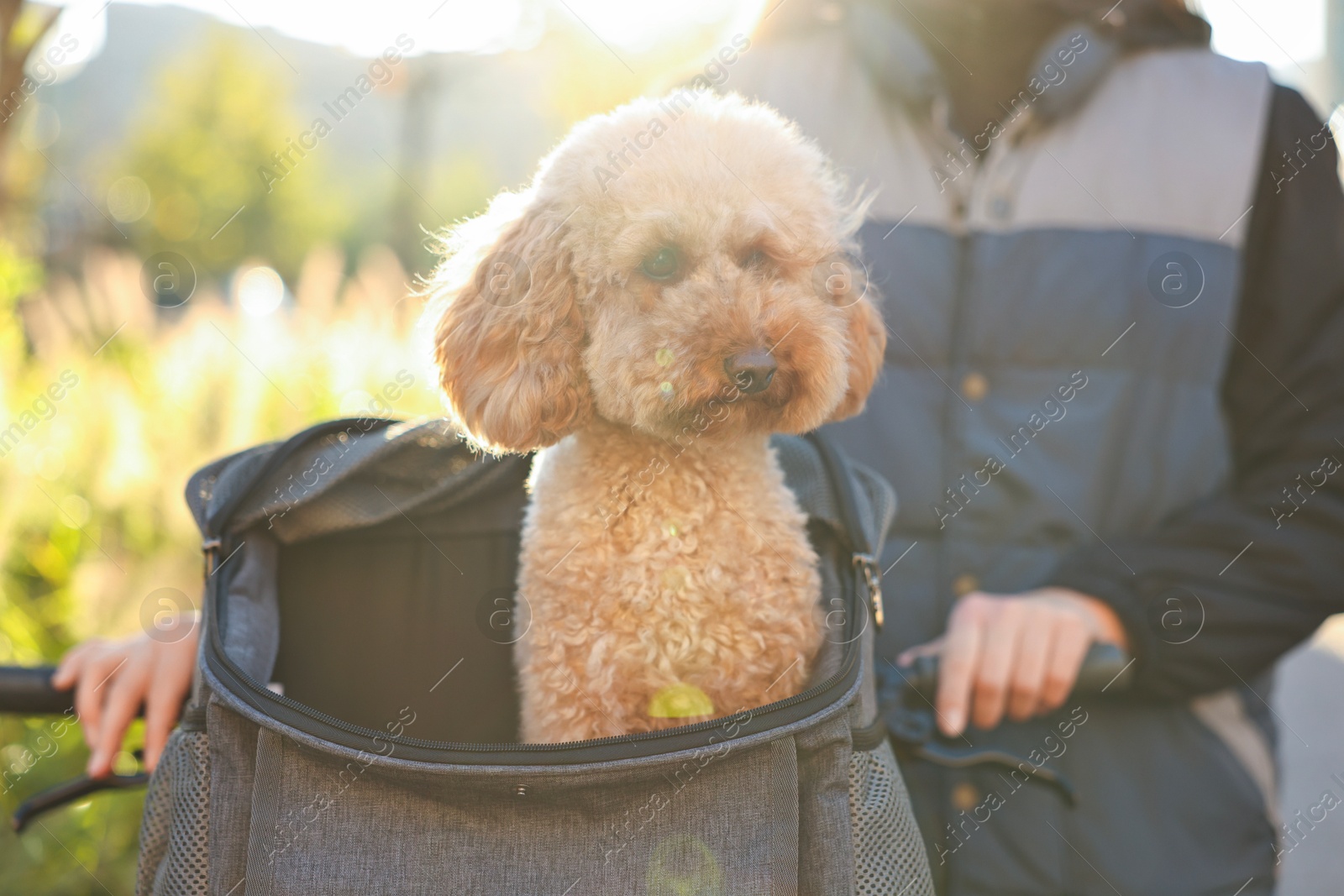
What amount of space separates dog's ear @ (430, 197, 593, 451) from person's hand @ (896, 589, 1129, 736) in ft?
2.29

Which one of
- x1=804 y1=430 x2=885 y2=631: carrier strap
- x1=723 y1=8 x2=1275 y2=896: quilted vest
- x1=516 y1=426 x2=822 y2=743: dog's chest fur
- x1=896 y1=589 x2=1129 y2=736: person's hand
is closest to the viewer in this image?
x1=804 y1=430 x2=885 y2=631: carrier strap

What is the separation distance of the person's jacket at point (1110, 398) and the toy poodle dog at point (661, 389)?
0.33 metres

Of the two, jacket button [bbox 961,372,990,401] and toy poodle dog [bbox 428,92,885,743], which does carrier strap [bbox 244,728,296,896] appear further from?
jacket button [bbox 961,372,990,401]

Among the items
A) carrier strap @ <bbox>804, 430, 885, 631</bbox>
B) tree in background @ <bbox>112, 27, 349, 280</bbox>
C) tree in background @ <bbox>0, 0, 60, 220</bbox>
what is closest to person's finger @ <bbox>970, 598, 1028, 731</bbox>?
carrier strap @ <bbox>804, 430, 885, 631</bbox>

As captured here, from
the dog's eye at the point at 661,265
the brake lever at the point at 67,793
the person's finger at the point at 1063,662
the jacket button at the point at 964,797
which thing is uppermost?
the dog's eye at the point at 661,265

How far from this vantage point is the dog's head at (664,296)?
1.32m

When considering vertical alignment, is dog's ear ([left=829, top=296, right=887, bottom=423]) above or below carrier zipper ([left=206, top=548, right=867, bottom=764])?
below

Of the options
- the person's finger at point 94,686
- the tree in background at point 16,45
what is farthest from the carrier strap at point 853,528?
the tree in background at point 16,45

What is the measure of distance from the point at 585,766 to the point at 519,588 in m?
0.52

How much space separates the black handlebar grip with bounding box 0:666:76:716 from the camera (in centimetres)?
133

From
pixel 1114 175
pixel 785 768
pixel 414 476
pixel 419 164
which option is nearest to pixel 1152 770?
pixel 785 768

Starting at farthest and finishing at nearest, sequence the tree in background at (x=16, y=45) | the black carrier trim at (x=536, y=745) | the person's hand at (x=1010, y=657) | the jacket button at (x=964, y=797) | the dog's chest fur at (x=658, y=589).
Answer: the tree in background at (x=16, y=45) < the jacket button at (x=964, y=797) < the person's hand at (x=1010, y=657) < the dog's chest fur at (x=658, y=589) < the black carrier trim at (x=536, y=745)

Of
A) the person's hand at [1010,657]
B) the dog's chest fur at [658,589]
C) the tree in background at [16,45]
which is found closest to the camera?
the dog's chest fur at [658,589]

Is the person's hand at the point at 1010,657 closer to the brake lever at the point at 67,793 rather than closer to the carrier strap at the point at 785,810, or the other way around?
the carrier strap at the point at 785,810
